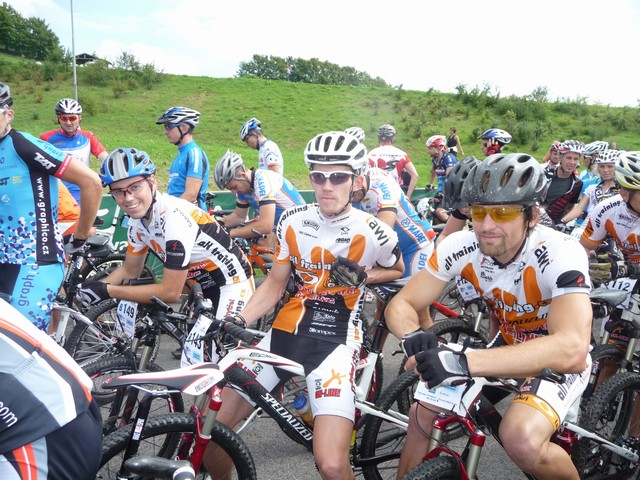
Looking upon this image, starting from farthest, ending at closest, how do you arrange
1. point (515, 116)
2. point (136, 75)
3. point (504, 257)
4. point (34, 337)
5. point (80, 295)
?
point (136, 75)
point (515, 116)
point (80, 295)
point (504, 257)
point (34, 337)

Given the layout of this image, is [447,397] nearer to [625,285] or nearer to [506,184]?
[506,184]

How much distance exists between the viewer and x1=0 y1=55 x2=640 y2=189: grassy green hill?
3834 cm

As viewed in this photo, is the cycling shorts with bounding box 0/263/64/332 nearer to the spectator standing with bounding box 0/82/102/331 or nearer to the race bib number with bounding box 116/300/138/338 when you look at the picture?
the spectator standing with bounding box 0/82/102/331

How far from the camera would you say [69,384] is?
1.69 metres

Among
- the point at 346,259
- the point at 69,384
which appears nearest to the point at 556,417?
the point at 346,259

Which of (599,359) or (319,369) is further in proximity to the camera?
(599,359)

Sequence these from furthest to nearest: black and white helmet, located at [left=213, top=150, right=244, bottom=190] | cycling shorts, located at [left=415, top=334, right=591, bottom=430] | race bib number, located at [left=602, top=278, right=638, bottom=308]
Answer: black and white helmet, located at [left=213, top=150, right=244, bottom=190], race bib number, located at [left=602, top=278, right=638, bottom=308], cycling shorts, located at [left=415, top=334, right=591, bottom=430]

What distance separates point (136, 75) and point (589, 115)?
4145 cm

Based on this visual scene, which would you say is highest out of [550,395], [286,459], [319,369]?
[550,395]

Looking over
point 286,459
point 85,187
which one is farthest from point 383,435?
point 85,187

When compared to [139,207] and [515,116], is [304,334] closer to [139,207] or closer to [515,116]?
[139,207]

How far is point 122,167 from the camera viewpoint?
3.56 m

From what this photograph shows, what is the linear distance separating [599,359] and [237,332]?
8.27 ft

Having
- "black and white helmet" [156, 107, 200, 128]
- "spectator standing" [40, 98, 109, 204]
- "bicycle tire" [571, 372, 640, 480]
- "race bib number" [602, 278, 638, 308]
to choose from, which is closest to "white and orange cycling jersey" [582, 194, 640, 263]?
"race bib number" [602, 278, 638, 308]
